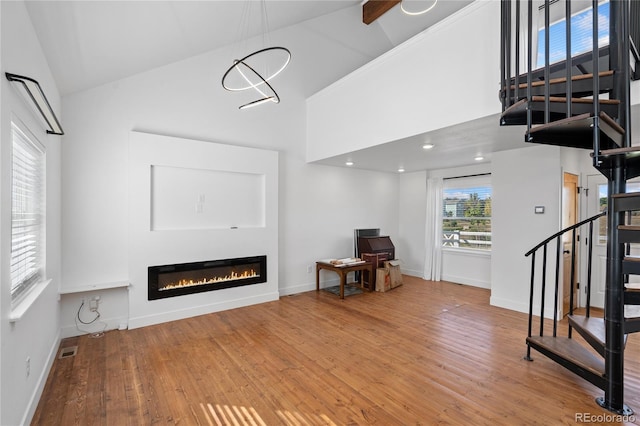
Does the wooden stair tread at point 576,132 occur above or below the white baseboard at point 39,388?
above

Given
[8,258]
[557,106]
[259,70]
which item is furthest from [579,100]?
[259,70]

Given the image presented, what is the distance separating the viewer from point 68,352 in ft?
11.1

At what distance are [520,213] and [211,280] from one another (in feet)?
15.7

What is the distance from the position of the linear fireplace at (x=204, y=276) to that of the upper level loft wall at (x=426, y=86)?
2412 mm

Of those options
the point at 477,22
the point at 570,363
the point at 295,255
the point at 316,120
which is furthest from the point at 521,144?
the point at 295,255

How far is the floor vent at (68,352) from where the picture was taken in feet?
10.8

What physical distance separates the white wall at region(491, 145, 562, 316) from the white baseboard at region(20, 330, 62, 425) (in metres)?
5.57

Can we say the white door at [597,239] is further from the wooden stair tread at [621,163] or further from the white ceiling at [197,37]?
the wooden stair tread at [621,163]

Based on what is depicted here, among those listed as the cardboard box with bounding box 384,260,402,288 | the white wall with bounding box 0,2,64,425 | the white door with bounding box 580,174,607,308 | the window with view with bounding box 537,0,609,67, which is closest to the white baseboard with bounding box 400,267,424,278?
the cardboard box with bounding box 384,260,402,288

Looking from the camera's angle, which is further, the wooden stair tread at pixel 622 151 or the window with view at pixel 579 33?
the window with view at pixel 579 33

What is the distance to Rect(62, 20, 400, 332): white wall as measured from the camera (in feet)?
12.6

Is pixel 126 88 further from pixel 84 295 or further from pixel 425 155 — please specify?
pixel 425 155

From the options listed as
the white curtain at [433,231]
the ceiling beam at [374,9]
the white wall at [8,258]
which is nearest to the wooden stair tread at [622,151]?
the white wall at [8,258]

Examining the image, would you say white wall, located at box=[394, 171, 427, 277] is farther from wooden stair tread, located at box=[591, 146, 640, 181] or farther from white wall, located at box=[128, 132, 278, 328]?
wooden stair tread, located at box=[591, 146, 640, 181]
